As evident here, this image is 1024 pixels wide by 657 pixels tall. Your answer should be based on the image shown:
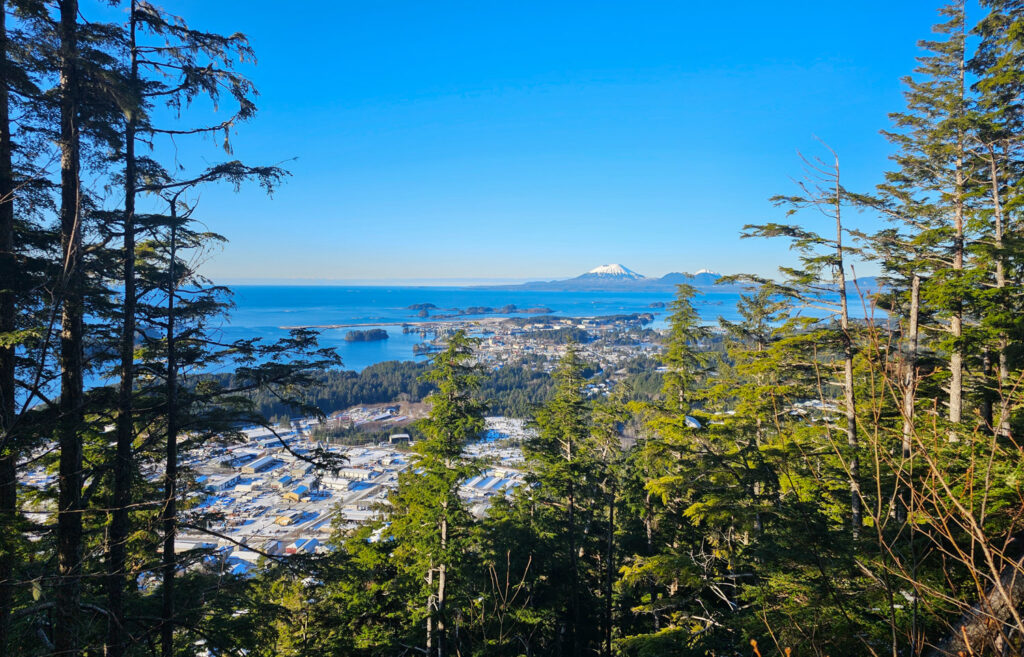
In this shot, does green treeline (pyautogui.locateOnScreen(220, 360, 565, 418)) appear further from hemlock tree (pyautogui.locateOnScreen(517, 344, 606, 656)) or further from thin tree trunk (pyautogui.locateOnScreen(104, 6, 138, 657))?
thin tree trunk (pyautogui.locateOnScreen(104, 6, 138, 657))

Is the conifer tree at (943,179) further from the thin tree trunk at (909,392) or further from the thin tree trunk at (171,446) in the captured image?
the thin tree trunk at (171,446)

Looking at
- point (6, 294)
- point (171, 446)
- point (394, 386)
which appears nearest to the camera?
point (6, 294)

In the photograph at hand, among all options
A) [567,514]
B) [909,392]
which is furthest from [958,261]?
[567,514]

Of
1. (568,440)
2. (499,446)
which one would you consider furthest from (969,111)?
(499,446)

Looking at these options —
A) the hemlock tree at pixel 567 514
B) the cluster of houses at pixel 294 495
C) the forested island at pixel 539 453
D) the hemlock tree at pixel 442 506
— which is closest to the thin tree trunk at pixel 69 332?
the forested island at pixel 539 453

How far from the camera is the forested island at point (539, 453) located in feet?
10.9

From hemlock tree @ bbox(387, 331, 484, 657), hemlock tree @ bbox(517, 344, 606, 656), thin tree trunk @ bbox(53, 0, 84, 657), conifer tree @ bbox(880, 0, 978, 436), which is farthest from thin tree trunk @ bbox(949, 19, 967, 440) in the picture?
thin tree trunk @ bbox(53, 0, 84, 657)

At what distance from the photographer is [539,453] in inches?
437

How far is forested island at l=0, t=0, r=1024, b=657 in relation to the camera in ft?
10.9

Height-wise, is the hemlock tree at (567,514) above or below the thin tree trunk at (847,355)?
below

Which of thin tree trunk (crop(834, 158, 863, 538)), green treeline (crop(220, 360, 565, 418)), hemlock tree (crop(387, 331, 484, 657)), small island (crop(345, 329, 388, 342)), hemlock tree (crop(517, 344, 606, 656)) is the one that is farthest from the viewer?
small island (crop(345, 329, 388, 342))

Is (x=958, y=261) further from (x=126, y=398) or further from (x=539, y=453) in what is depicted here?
(x=126, y=398)

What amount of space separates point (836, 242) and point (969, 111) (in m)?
3.83

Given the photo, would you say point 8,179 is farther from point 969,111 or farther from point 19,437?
point 969,111
